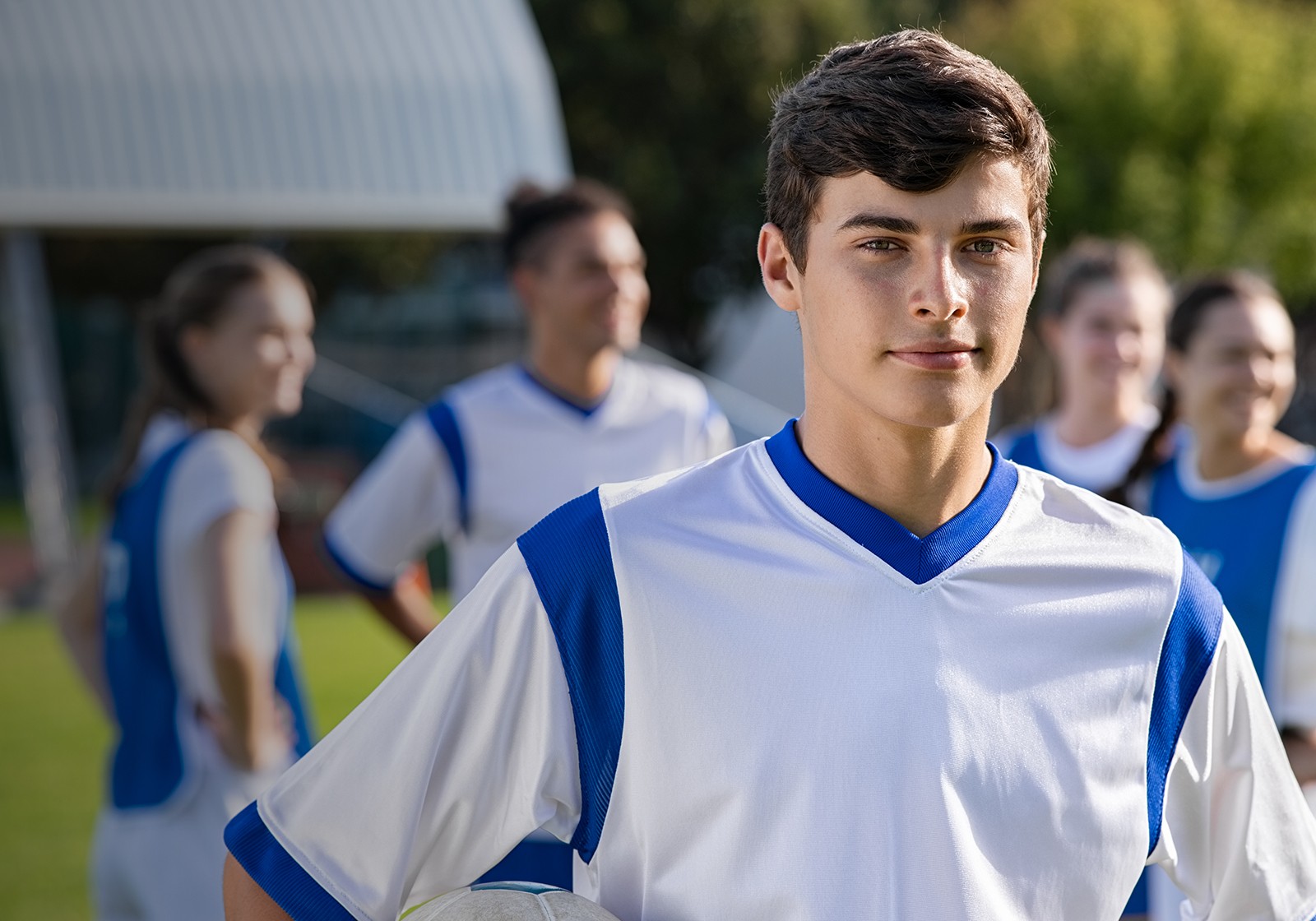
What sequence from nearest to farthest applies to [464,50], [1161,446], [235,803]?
[235,803] < [1161,446] < [464,50]

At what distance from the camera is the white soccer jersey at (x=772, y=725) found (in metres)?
1.92

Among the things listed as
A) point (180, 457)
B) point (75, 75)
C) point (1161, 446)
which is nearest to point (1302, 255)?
point (75, 75)

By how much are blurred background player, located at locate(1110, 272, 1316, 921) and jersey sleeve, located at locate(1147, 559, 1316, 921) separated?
1.55 metres

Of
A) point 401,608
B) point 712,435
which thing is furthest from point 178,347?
point 712,435

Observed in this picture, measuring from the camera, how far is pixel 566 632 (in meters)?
1.97

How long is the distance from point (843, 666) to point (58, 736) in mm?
9751

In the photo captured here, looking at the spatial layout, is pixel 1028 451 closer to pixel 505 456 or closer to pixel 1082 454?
pixel 1082 454

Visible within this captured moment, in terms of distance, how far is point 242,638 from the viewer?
4004mm

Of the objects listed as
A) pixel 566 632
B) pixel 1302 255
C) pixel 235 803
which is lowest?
pixel 1302 255

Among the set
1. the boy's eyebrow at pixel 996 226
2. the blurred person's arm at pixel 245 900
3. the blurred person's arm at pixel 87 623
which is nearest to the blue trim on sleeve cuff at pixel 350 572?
the blurred person's arm at pixel 87 623

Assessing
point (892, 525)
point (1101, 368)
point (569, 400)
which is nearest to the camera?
point (892, 525)

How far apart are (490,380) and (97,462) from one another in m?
25.2

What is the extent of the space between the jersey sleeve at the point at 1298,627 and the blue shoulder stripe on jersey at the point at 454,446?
7.69ft

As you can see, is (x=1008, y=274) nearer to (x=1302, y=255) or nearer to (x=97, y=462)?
(x=1302, y=255)
